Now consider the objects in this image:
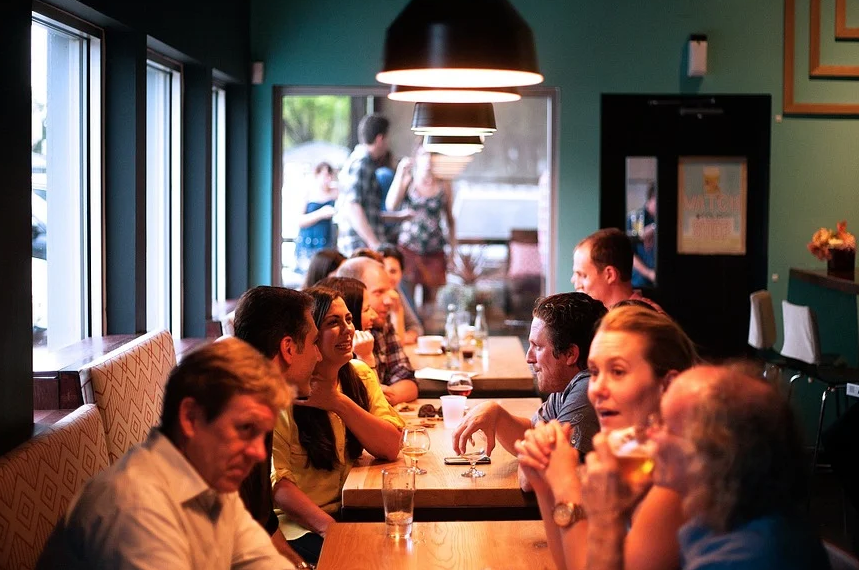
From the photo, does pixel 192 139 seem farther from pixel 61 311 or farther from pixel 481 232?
pixel 481 232

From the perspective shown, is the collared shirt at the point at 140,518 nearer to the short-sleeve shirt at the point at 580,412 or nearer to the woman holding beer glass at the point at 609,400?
the woman holding beer glass at the point at 609,400

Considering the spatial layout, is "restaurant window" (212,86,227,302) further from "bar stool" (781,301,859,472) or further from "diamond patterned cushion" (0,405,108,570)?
"diamond patterned cushion" (0,405,108,570)

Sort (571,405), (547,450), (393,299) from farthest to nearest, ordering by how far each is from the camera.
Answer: (393,299)
(571,405)
(547,450)

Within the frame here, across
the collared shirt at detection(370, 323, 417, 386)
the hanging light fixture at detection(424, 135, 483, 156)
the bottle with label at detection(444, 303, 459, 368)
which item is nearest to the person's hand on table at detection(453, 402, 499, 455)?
the collared shirt at detection(370, 323, 417, 386)

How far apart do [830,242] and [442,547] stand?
5.07 m

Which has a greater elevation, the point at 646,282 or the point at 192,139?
the point at 192,139

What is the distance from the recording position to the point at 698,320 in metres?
7.36

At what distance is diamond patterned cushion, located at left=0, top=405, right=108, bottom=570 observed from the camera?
2.34 metres

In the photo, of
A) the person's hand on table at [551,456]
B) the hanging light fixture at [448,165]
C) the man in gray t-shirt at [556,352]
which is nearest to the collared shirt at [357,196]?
the hanging light fixture at [448,165]

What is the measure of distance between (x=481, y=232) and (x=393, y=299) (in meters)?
3.30

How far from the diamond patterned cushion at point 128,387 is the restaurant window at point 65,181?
0.60 metres

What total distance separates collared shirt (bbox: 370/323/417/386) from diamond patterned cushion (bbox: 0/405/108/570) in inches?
72.0

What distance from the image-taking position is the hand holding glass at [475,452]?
3152mm

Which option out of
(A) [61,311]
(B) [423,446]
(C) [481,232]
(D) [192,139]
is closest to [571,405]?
(B) [423,446]
